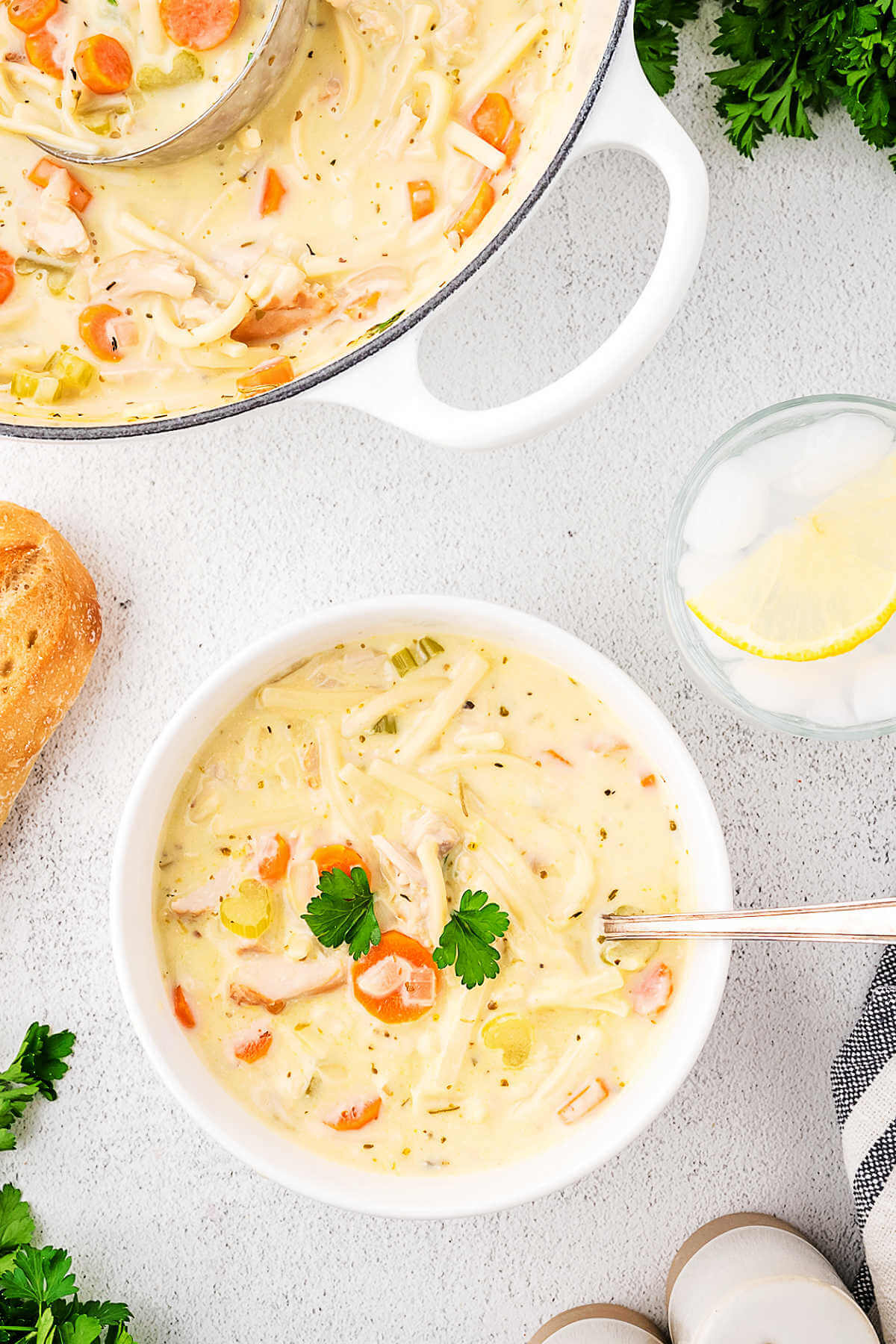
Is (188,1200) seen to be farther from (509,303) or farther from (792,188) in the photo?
(792,188)

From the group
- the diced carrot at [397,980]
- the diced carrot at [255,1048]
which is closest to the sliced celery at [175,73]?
the diced carrot at [397,980]

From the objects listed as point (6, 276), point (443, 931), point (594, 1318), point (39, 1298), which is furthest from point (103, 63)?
point (594, 1318)

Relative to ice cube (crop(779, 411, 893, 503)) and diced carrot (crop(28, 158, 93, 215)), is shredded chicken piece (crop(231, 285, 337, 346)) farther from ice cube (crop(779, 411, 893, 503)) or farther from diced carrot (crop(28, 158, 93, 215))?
ice cube (crop(779, 411, 893, 503))

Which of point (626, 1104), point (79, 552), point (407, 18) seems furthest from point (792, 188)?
point (626, 1104)

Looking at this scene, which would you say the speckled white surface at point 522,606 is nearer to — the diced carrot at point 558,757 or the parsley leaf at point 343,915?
the diced carrot at point 558,757

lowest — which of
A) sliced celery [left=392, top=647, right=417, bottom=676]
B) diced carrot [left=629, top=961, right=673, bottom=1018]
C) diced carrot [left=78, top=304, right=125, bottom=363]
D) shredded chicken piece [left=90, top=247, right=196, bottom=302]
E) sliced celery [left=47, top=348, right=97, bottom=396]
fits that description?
diced carrot [left=629, top=961, right=673, bottom=1018]

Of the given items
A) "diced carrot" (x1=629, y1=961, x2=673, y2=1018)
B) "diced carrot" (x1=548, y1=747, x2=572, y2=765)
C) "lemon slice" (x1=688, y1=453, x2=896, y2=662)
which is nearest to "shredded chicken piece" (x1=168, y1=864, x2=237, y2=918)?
"diced carrot" (x1=548, y1=747, x2=572, y2=765)
